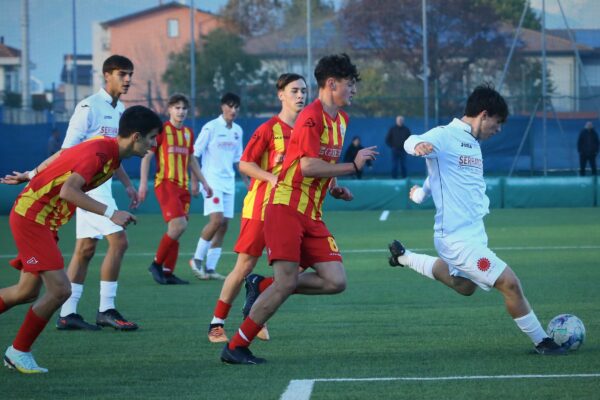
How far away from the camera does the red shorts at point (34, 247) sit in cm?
719

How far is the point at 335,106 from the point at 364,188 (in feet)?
62.6

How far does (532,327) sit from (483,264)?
0.56 metres

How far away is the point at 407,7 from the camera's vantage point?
123 ft

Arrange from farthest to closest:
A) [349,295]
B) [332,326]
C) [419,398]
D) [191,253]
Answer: [191,253] < [349,295] < [332,326] < [419,398]

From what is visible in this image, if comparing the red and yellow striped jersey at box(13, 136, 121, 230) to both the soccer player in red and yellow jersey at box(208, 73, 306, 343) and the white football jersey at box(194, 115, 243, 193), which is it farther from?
the white football jersey at box(194, 115, 243, 193)

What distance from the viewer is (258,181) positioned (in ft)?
29.6

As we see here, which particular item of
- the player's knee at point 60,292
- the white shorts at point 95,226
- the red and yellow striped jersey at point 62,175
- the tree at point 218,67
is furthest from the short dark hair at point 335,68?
the tree at point 218,67

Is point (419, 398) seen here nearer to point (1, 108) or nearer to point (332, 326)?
point (332, 326)

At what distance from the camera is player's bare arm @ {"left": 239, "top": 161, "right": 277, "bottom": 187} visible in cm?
833

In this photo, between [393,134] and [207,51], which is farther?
[207,51]

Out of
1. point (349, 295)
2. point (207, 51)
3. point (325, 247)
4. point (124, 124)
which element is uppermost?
point (207, 51)

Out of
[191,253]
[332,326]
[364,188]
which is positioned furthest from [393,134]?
[332,326]

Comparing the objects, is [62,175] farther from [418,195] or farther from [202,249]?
[202,249]

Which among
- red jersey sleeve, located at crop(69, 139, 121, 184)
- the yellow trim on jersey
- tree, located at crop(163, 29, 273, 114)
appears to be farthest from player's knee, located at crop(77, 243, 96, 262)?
tree, located at crop(163, 29, 273, 114)
